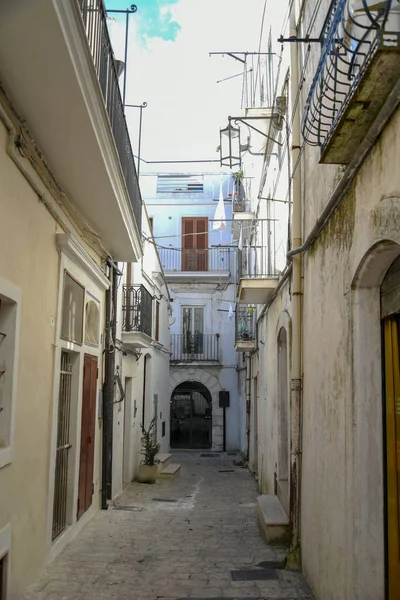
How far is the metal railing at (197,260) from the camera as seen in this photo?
2473 cm

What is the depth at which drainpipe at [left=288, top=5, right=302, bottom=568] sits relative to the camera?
248 inches

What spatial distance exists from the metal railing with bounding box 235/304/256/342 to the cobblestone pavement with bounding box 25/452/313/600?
18.0 feet

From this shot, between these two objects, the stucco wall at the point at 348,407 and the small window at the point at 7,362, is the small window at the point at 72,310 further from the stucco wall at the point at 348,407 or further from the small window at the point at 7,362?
the stucco wall at the point at 348,407

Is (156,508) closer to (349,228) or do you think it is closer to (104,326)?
(104,326)

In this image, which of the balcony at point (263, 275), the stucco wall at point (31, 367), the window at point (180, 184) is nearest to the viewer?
the stucco wall at point (31, 367)

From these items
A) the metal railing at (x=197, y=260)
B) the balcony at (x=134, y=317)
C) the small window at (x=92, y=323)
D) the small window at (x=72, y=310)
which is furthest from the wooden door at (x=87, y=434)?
the metal railing at (x=197, y=260)

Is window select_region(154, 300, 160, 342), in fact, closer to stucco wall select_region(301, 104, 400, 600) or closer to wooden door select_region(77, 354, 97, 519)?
wooden door select_region(77, 354, 97, 519)

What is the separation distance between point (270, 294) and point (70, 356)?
4.15m

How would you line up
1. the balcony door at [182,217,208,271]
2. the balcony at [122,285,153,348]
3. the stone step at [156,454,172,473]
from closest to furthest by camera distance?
the balcony at [122,285,153,348], the stone step at [156,454,172,473], the balcony door at [182,217,208,271]

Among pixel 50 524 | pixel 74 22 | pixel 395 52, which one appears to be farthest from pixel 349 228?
pixel 50 524

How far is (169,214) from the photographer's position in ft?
83.8

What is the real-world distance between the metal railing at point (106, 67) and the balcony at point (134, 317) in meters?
4.14

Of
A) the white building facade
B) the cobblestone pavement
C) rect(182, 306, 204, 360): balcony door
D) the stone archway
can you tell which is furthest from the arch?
rect(182, 306, 204, 360): balcony door

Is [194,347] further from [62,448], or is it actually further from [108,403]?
[62,448]
